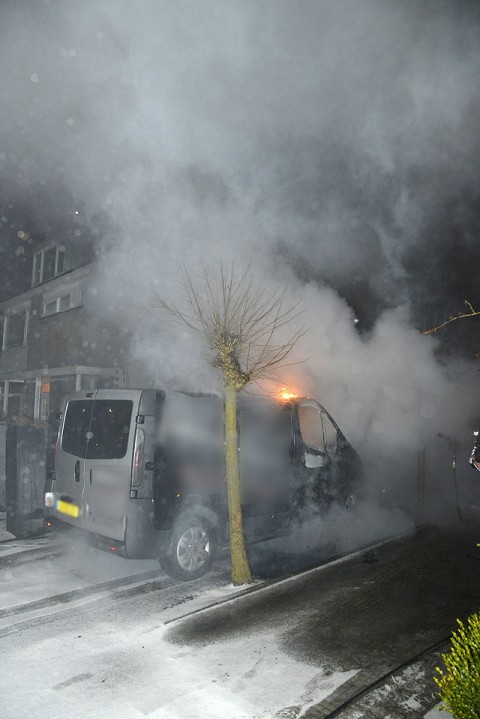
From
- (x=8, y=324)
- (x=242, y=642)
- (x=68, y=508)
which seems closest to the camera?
(x=242, y=642)

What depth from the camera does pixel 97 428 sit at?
486cm

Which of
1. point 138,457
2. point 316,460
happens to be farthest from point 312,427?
point 138,457

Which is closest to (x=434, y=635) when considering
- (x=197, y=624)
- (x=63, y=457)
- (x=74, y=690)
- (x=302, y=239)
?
(x=197, y=624)

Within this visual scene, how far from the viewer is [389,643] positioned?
357 cm

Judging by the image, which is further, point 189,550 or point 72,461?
point 72,461

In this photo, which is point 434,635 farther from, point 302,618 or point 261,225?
point 261,225

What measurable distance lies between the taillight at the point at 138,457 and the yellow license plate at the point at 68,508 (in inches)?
35.1

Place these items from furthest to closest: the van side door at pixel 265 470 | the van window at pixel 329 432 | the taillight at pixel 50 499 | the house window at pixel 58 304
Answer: the house window at pixel 58 304 → the van window at pixel 329 432 → the van side door at pixel 265 470 → the taillight at pixel 50 499

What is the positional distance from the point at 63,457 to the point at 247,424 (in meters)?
Result: 2.04

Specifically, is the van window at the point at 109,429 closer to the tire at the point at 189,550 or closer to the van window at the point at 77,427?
the van window at the point at 77,427

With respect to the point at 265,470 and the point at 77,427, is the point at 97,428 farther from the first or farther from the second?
the point at 265,470

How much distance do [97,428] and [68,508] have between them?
91 centimetres

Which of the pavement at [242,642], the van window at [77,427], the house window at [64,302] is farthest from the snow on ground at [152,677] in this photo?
the house window at [64,302]

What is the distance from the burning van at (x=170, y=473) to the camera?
4.43 meters
